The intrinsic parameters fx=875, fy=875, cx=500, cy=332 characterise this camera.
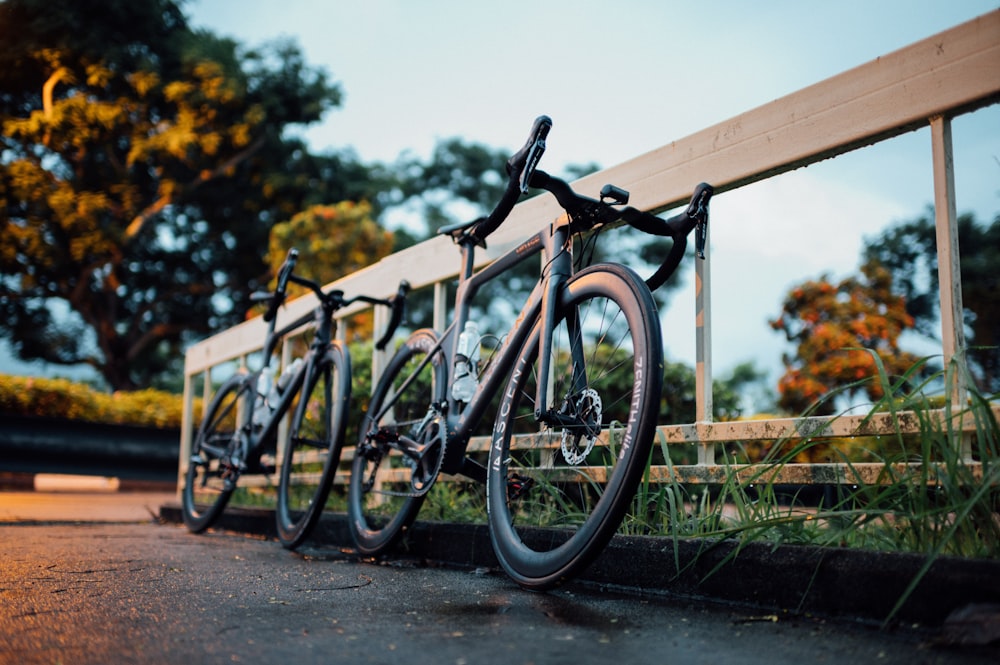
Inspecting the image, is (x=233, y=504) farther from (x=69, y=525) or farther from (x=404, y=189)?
(x=404, y=189)

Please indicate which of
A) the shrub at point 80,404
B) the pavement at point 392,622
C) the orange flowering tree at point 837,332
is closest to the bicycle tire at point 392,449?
the pavement at point 392,622

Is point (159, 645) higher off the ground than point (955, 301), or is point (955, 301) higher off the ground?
point (955, 301)

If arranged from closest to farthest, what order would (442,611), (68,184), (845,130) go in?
(442,611) → (845,130) → (68,184)

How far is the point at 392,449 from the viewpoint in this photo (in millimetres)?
3404

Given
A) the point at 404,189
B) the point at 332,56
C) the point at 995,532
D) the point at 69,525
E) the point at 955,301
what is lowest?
the point at 69,525

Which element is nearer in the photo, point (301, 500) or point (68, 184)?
point (301, 500)

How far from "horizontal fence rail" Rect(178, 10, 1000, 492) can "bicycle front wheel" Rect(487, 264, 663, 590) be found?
27 centimetres

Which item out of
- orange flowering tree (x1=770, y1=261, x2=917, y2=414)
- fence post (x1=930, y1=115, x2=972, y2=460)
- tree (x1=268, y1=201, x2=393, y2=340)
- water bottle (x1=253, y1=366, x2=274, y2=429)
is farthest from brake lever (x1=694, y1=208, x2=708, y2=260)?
tree (x1=268, y1=201, x2=393, y2=340)

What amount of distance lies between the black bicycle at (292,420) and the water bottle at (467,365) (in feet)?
2.57

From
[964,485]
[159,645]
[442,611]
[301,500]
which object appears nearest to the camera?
[159,645]

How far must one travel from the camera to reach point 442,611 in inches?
73.2

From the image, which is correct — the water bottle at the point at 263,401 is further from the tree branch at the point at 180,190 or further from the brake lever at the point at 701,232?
the tree branch at the point at 180,190

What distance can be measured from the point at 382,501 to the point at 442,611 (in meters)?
1.87

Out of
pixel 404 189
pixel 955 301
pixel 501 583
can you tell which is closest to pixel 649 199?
pixel 955 301
